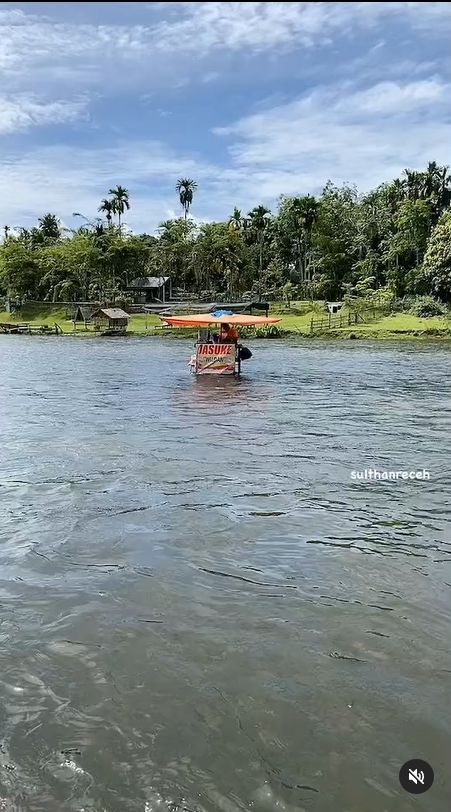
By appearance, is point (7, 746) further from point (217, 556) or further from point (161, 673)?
point (217, 556)

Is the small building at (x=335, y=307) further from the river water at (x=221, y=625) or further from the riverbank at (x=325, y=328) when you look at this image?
the river water at (x=221, y=625)

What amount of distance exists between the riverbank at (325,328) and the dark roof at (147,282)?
9.23 meters

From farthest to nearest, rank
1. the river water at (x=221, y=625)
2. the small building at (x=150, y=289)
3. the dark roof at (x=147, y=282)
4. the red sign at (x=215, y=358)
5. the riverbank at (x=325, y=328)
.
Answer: the small building at (x=150, y=289)
the dark roof at (x=147, y=282)
the riverbank at (x=325, y=328)
the red sign at (x=215, y=358)
the river water at (x=221, y=625)

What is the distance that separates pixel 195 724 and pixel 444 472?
9.38 m

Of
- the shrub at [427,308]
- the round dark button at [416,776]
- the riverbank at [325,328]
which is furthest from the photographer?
the shrub at [427,308]

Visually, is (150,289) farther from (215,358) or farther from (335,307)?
(215,358)

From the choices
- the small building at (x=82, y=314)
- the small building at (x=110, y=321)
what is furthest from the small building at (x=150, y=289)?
the small building at (x=110, y=321)

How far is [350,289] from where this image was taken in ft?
282

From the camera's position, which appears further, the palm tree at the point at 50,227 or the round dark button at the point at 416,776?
the palm tree at the point at 50,227

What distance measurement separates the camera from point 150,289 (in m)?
97.9

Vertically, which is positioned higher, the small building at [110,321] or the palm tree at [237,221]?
the palm tree at [237,221]

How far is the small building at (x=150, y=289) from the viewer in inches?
3812

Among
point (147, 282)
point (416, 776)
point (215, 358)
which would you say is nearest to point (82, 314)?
point (147, 282)

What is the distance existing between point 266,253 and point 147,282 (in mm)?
18211
